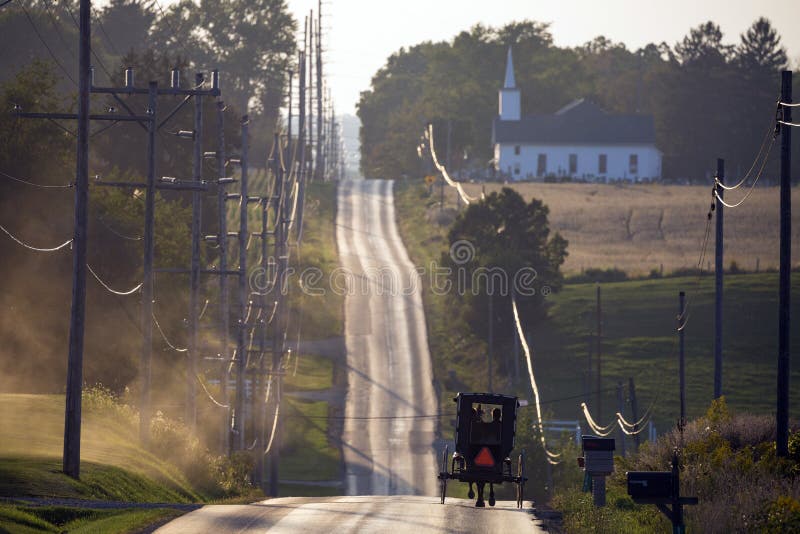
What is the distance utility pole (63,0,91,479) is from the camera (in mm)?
29391

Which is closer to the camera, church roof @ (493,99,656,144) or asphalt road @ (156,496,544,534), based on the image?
asphalt road @ (156,496,544,534)

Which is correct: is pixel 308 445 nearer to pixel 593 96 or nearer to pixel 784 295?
pixel 784 295

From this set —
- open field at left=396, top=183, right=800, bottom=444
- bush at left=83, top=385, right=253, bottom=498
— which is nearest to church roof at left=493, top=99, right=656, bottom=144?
open field at left=396, top=183, right=800, bottom=444

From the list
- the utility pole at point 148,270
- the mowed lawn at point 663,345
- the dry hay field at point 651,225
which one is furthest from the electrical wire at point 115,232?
the dry hay field at point 651,225

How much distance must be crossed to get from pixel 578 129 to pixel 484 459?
438 feet

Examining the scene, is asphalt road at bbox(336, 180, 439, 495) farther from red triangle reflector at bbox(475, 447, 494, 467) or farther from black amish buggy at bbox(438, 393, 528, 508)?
red triangle reflector at bbox(475, 447, 494, 467)

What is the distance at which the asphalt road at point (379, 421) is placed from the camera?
2589 cm

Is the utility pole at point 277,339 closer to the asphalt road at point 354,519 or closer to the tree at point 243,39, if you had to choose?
the asphalt road at point 354,519

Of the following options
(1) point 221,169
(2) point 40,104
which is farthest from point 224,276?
(2) point 40,104

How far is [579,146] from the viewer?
519 ft

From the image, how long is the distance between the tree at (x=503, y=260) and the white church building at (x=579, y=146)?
72706 millimetres

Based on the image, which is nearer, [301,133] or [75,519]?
[75,519]

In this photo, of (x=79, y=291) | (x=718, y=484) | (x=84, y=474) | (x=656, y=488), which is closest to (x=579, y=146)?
(x=79, y=291)

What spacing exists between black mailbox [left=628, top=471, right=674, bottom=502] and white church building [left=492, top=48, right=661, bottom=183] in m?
137
